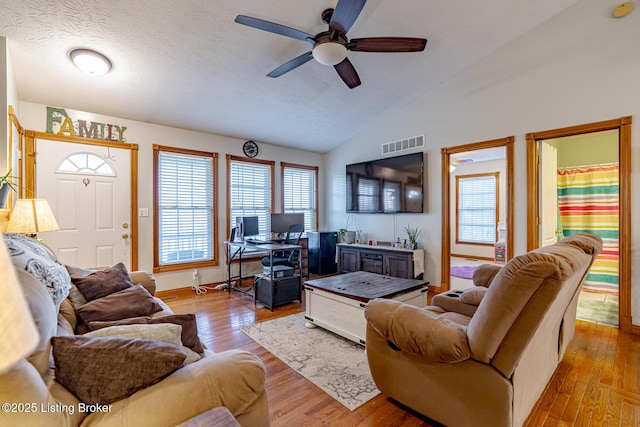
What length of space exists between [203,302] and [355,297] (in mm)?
2479

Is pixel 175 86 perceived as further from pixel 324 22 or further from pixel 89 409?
pixel 89 409

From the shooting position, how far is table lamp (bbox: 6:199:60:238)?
7.77 feet

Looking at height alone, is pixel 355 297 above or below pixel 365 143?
below

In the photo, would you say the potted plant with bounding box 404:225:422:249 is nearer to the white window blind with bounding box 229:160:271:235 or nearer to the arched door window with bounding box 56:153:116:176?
the white window blind with bounding box 229:160:271:235

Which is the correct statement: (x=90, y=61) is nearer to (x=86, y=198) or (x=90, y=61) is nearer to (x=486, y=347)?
(x=86, y=198)

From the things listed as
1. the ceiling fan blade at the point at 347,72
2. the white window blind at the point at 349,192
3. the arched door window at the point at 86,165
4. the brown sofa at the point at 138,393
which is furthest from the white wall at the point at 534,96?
the arched door window at the point at 86,165

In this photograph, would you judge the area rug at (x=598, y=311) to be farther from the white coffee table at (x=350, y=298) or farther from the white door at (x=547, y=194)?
the white coffee table at (x=350, y=298)

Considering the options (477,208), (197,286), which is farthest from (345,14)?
(477,208)

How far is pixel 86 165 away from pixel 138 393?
3.88 metres

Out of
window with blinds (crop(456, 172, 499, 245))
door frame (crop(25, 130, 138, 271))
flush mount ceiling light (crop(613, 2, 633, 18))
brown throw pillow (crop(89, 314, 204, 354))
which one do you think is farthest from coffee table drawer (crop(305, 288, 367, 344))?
window with blinds (crop(456, 172, 499, 245))

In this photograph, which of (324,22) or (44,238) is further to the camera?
(44,238)

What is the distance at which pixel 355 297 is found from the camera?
2.66 meters

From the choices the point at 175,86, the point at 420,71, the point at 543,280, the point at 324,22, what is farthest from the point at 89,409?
the point at 420,71

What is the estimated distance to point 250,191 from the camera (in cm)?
541
